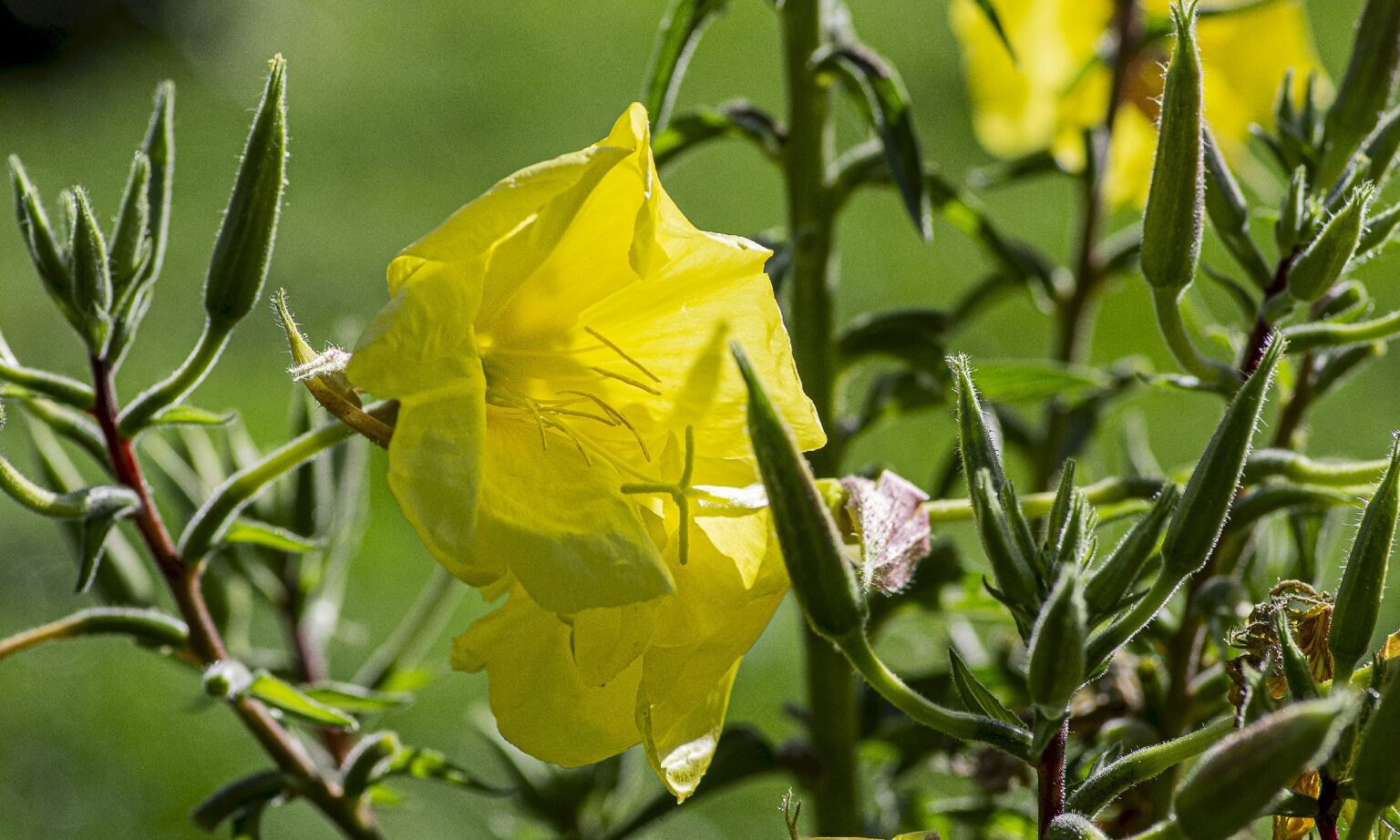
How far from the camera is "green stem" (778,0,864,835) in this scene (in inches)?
48.5

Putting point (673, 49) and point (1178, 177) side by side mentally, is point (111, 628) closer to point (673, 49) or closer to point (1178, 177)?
point (673, 49)

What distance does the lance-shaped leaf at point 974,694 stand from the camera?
0.73 m

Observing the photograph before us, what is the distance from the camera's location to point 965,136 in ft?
14.2

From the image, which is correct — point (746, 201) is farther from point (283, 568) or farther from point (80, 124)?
point (283, 568)

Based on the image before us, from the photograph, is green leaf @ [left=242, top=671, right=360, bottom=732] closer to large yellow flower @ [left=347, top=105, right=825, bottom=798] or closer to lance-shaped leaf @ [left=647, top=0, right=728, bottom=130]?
large yellow flower @ [left=347, top=105, right=825, bottom=798]

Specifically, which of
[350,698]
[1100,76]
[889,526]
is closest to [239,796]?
[350,698]

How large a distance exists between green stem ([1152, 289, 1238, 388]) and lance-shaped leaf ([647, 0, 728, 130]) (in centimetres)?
41

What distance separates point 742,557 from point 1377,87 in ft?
1.95

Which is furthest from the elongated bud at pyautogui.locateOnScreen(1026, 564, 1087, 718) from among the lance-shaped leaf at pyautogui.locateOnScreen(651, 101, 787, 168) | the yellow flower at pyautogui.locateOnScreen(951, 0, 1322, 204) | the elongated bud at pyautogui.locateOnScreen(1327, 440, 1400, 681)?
the yellow flower at pyautogui.locateOnScreen(951, 0, 1322, 204)

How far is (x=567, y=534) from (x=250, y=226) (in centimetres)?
29

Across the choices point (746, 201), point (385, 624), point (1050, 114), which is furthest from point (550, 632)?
point (746, 201)

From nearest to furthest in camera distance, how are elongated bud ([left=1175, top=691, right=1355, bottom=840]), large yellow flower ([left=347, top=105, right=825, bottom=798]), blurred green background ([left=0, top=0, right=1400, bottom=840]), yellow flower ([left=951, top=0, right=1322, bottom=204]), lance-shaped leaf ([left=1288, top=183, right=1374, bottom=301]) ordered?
1. elongated bud ([left=1175, top=691, right=1355, bottom=840])
2. large yellow flower ([left=347, top=105, right=825, bottom=798])
3. lance-shaped leaf ([left=1288, top=183, right=1374, bottom=301])
4. yellow flower ([left=951, top=0, right=1322, bottom=204])
5. blurred green background ([left=0, top=0, right=1400, bottom=840])

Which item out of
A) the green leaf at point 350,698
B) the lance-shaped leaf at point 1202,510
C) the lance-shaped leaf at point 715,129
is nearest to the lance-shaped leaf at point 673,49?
the lance-shaped leaf at point 715,129

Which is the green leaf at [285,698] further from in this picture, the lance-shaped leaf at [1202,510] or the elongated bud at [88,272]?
the lance-shaped leaf at [1202,510]
